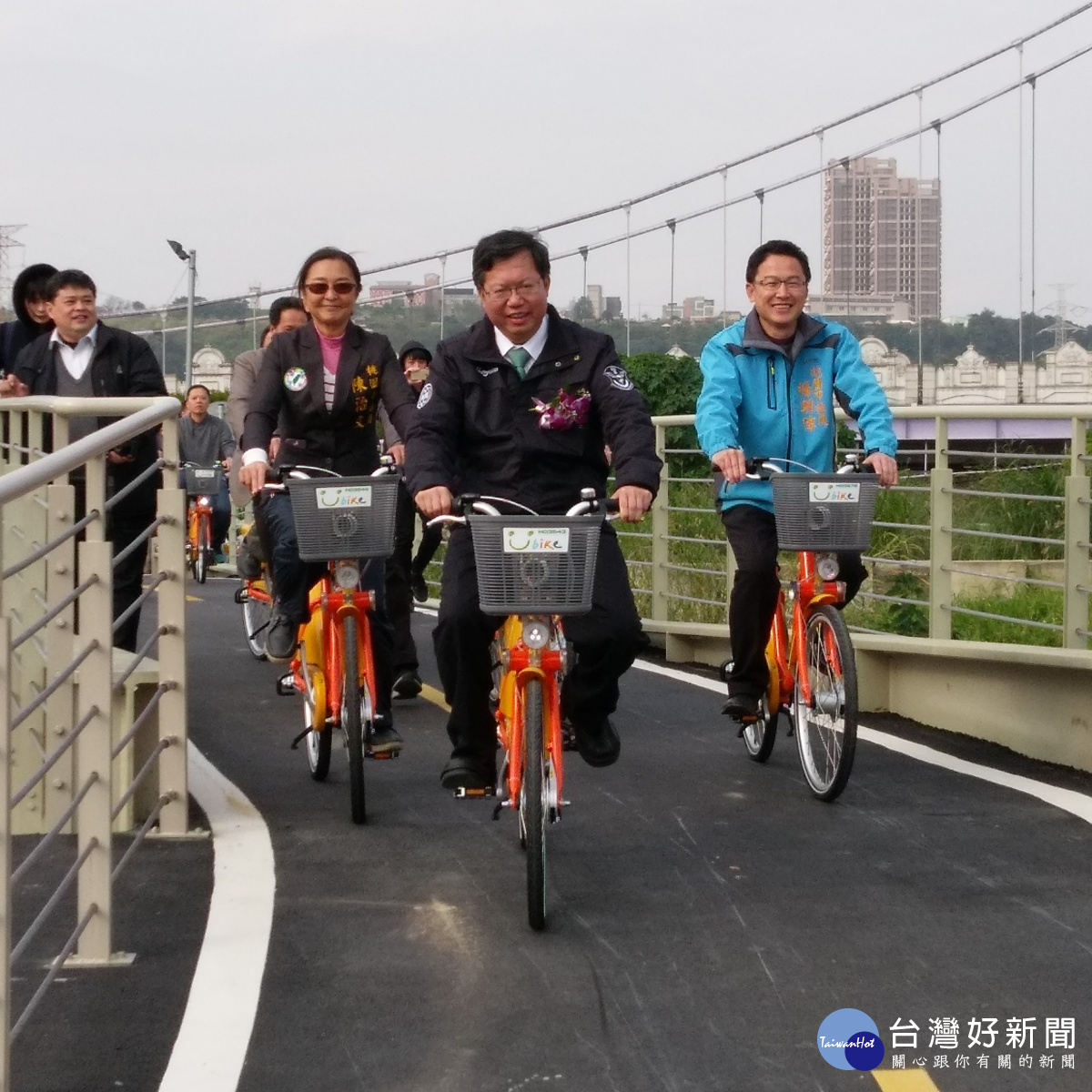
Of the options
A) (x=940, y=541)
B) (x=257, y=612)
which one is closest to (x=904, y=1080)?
(x=940, y=541)

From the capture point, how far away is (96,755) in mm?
4445

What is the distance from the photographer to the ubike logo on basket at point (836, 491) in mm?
6176

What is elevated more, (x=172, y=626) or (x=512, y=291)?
(x=512, y=291)

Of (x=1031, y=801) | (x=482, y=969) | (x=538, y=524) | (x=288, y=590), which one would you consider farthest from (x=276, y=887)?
(x=1031, y=801)

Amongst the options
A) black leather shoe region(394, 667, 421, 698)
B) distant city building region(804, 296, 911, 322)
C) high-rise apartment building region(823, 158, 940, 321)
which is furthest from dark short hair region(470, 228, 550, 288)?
high-rise apartment building region(823, 158, 940, 321)

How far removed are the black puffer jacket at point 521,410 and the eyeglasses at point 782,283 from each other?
1.57 metres

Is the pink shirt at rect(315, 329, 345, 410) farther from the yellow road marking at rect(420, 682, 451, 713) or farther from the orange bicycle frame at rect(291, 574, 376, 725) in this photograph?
the yellow road marking at rect(420, 682, 451, 713)

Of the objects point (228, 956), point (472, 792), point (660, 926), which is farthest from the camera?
point (472, 792)

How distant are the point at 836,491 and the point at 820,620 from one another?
495 mm

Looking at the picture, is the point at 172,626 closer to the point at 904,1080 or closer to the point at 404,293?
the point at 904,1080

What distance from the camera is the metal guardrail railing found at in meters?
3.54

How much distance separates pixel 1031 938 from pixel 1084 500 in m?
2.90

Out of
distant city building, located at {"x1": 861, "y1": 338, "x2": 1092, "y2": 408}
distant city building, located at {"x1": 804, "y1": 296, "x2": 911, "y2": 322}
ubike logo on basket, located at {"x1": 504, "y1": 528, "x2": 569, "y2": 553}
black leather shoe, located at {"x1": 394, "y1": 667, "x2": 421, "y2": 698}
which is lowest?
black leather shoe, located at {"x1": 394, "y1": 667, "x2": 421, "y2": 698}

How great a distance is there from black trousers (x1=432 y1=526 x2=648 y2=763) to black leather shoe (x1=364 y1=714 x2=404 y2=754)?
104 centimetres
